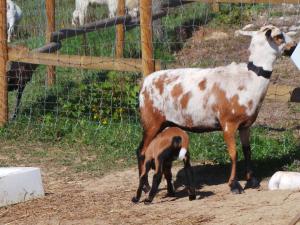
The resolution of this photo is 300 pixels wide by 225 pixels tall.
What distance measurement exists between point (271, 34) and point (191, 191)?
1552 mm

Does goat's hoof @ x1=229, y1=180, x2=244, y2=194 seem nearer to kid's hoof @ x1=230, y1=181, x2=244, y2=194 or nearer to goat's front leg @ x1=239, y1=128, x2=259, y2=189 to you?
kid's hoof @ x1=230, y1=181, x2=244, y2=194

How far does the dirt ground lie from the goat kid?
11 cm

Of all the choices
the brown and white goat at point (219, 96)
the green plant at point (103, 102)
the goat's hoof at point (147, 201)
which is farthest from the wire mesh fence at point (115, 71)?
the goat's hoof at point (147, 201)

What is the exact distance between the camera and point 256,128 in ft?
33.9

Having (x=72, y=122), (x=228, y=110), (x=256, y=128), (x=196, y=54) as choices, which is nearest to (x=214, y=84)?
(x=228, y=110)

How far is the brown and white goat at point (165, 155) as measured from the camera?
303 inches

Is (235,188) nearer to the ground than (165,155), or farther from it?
nearer to the ground

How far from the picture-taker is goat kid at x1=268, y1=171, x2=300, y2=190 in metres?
7.77

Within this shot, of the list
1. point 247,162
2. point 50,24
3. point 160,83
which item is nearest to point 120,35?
point 50,24

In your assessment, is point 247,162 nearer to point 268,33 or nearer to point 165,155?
point 165,155

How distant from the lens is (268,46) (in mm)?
7961

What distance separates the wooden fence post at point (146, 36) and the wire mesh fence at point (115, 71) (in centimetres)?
16

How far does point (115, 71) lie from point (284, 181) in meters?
4.66

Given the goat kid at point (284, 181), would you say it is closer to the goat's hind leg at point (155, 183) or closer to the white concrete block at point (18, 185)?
the goat's hind leg at point (155, 183)
